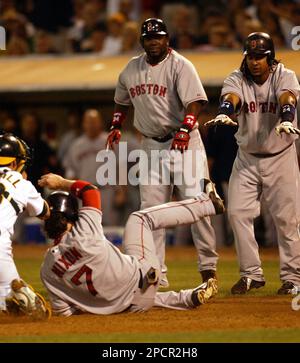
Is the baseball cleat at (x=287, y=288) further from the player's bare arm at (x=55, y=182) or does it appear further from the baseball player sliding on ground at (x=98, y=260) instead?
the player's bare arm at (x=55, y=182)

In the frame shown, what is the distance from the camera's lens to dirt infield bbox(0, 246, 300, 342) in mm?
6594

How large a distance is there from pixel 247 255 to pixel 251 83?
1.48 metres

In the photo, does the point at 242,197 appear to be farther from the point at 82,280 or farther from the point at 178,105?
the point at 82,280

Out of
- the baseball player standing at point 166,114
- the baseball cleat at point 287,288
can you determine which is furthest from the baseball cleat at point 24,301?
the baseball cleat at point 287,288

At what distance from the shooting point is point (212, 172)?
14.2 metres

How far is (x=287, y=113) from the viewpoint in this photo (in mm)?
8148

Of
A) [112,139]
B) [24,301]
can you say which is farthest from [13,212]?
[112,139]

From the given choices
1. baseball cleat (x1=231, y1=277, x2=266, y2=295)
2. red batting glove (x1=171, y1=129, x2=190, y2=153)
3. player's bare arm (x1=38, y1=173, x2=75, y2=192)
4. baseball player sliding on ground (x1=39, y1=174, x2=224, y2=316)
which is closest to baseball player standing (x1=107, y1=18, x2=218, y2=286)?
red batting glove (x1=171, y1=129, x2=190, y2=153)

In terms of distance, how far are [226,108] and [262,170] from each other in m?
0.71

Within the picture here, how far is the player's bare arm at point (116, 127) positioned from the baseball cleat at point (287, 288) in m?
2.03

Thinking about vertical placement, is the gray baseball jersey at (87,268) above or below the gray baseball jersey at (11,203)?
below

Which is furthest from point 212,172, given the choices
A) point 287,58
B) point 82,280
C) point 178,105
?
point 82,280

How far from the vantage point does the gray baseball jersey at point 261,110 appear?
28.2 ft

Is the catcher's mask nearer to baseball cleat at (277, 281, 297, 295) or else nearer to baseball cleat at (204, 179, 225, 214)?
baseball cleat at (204, 179, 225, 214)
